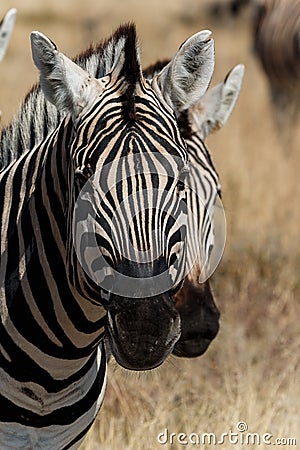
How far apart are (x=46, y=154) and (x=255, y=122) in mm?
10760

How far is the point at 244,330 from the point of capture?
19.6 ft

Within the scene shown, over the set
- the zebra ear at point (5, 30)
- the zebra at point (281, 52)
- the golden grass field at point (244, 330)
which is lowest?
the golden grass field at point (244, 330)

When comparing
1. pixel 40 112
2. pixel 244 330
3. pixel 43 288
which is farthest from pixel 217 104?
pixel 244 330

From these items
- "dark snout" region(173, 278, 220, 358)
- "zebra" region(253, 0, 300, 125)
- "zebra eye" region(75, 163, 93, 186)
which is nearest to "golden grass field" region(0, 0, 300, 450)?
"dark snout" region(173, 278, 220, 358)

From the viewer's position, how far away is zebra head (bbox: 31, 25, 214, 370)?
2447 mm

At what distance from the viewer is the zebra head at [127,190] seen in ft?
8.03

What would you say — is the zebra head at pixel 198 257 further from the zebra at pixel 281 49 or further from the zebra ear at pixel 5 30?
the zebra at pixel 281 49

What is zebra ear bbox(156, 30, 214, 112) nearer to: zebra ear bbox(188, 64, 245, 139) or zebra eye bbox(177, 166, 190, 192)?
zebra eye bbox(177, 166, 190, 192)

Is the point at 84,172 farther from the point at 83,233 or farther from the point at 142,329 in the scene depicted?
the point at 142,329

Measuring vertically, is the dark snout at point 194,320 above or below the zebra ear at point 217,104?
below

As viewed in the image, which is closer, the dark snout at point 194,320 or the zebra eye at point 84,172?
the zebra eye at point 84,172

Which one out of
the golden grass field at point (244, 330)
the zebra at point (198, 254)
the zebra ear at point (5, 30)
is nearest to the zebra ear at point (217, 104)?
the zebra at point (198, 254)

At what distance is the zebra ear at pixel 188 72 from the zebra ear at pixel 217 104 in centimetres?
156

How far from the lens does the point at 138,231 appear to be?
2.47 m
